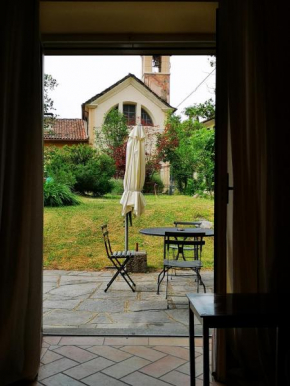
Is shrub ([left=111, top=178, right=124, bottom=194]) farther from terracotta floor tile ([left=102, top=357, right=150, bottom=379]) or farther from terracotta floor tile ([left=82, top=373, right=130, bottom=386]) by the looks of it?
terracotta floor tile ([left=82, top=373, right=130, bottom=386])

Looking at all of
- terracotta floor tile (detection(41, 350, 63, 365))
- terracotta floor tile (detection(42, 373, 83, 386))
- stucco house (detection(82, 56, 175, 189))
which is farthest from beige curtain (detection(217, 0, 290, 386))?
stucco house (detection(82, 56, 175, 189))

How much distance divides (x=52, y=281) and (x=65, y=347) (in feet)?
10.4

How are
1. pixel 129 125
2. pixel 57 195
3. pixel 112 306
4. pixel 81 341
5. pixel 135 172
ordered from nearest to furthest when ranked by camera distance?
1. pixel 81 341
2. pixel 112 306
3. pixel 135 172
4. pixel 57 195
5. pixel 129 125

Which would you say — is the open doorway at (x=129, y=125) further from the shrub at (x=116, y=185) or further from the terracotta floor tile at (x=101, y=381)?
the terracotta floor tile at (x=101, y=381)

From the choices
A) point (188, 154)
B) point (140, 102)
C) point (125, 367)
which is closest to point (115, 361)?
point (125, 367)

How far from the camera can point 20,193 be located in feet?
8.53

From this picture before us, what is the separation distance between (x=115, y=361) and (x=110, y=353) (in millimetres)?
159

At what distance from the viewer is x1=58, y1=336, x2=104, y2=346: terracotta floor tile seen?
3264mm

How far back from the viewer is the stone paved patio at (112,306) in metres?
3.79

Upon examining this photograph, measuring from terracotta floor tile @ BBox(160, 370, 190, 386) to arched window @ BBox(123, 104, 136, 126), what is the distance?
28.6 feet

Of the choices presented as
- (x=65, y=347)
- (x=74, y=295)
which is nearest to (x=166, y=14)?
(x=65, y=347)

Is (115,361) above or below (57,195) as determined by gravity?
below

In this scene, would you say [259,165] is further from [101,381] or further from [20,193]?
[101,381]

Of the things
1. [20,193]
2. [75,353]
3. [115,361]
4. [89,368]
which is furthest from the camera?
[75,353]
